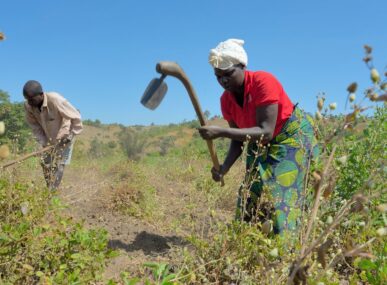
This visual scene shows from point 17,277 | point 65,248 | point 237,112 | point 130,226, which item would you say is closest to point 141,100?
point 237,112

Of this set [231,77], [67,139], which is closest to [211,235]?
[231,77]

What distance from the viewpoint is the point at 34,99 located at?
402 cm

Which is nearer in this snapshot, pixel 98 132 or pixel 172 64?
pixel 172 64

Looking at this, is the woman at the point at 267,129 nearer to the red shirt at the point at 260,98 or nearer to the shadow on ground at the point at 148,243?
the red shirt at the point at 260,98

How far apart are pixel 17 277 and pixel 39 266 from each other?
190 millimetres

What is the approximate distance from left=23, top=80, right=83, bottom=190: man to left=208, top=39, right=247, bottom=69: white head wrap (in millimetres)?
2106

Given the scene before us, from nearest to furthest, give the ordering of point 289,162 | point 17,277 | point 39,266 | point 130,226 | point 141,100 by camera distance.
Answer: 1. point 17,277
2. point 39,266
3. point 141,100
4. point 289,162
5. point 130,226

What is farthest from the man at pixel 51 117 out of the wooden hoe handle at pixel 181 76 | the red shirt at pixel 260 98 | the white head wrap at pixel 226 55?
the white head wrap at pixel 226 55

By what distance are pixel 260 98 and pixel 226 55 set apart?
327mm

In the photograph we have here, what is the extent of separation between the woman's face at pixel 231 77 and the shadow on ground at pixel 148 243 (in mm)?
1317

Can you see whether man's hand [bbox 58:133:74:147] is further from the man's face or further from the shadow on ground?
the shadow on ground

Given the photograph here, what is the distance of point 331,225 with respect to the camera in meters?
A: 0.95

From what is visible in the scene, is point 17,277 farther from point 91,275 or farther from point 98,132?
point 98,132

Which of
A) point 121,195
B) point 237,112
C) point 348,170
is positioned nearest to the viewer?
point 237,112
